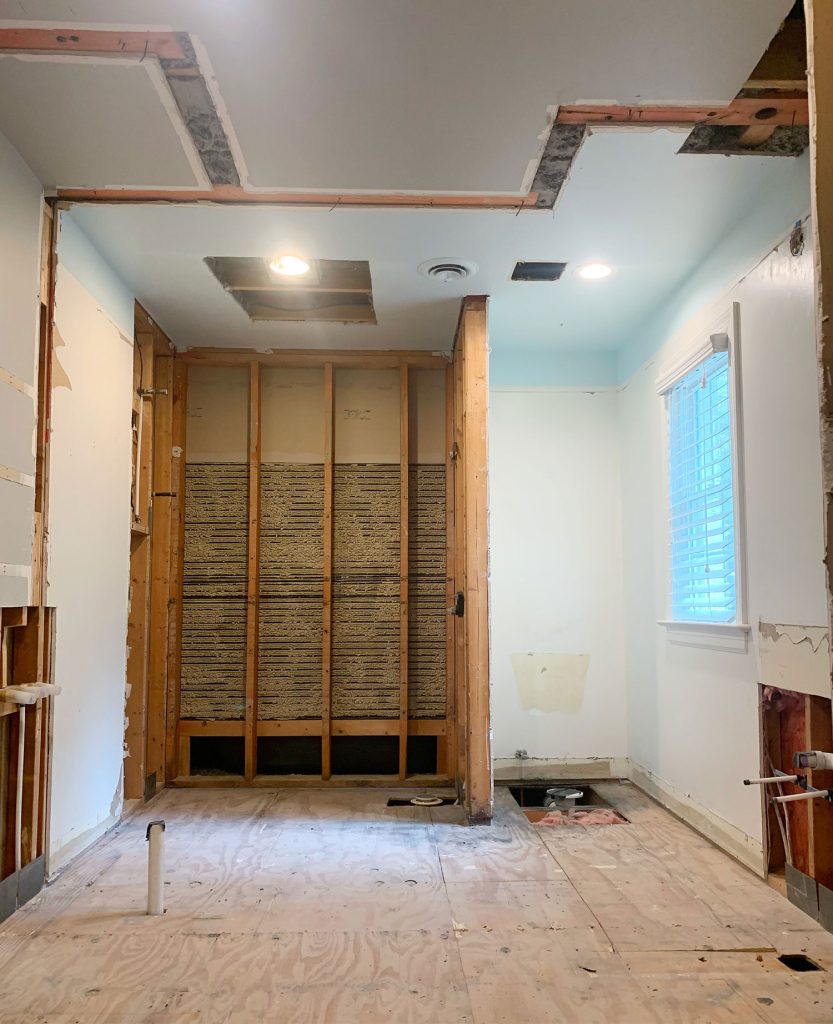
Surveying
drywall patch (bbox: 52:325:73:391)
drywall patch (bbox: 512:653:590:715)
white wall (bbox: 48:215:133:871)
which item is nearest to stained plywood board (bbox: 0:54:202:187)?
white wall (bbox: 48:215:133:871)

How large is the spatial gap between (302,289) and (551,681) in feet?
8.18

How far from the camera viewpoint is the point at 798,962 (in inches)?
83.6

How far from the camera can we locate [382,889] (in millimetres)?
2693

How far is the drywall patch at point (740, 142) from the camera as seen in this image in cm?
240

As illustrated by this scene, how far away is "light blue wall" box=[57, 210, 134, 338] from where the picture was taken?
293 centimetres

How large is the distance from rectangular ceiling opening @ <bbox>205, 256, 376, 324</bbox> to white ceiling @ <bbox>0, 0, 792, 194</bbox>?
84cm

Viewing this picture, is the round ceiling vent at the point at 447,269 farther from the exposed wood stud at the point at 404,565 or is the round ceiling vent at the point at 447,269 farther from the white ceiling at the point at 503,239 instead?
the exposed wood stud at the point at 404,565

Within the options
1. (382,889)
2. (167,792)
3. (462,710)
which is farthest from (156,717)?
(382,889)

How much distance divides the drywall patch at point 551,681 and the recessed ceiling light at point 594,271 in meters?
2.05

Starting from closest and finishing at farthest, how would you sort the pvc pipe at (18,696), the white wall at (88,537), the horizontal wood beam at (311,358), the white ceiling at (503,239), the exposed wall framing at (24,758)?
the pvc pipe at (18,696)
the exposed wall framing at (24,758)
the white ceiling at (503,239)
the white wall at (88,537)
the horizontal wood beam at (311,358)

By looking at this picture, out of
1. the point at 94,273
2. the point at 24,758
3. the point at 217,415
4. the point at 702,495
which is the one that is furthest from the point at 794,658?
the point at 217,415

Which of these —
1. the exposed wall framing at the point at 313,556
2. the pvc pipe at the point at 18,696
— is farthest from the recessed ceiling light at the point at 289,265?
the pvc pipe at the point at 18,696

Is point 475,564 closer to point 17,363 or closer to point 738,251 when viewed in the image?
point 738,251

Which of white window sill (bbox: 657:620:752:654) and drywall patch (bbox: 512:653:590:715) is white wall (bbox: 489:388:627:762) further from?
white window sill (bbox: 657:620:752:654)
